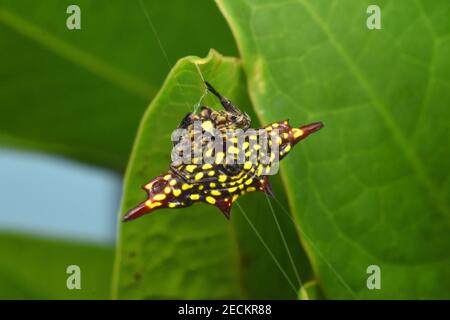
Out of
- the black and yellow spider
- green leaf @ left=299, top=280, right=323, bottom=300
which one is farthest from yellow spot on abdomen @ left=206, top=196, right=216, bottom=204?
green leaf @ left=299, top=280, right=323, bottom=300

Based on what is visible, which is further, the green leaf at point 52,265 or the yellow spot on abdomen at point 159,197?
the green leaf at point 52,265

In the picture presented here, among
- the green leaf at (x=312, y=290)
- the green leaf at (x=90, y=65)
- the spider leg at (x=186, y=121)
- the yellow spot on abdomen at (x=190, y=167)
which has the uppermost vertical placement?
the green leaf at (x=90, y=65)

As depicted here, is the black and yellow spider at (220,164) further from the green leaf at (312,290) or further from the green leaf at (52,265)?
the green leaf at (52,265)

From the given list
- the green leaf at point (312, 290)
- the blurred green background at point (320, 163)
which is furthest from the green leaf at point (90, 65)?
the green leaf at point (312, 290)

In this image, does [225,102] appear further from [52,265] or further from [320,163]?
[52,265]

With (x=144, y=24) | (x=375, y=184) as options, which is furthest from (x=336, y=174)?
(x=144, y=24)

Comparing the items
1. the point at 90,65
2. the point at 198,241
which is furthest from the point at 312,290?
the point at 90,65
